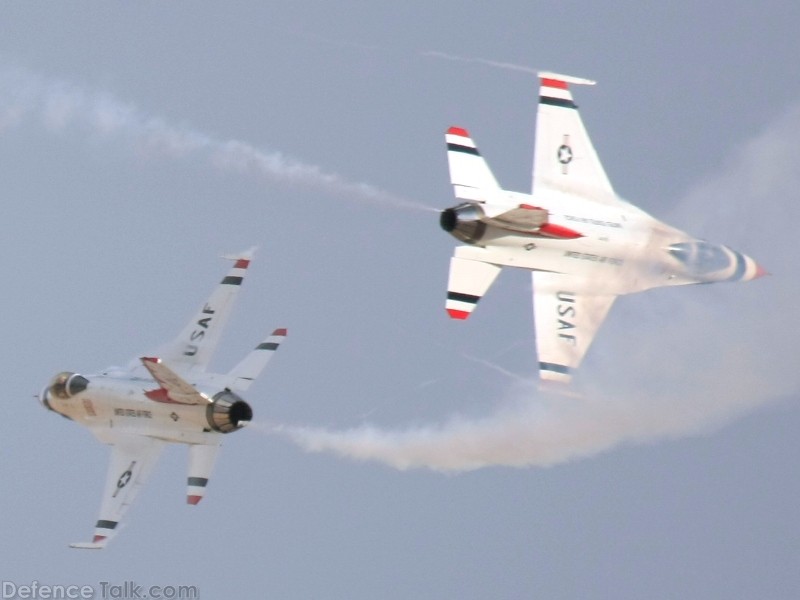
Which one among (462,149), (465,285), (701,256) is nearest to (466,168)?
(462,149)

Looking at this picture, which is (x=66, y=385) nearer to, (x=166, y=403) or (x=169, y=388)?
(x=166, y=403)

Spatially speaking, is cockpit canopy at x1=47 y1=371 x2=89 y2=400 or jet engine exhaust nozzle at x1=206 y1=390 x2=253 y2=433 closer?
jet engine exhaust nozzle at x1=206 y1=390 x2=253 y2=433

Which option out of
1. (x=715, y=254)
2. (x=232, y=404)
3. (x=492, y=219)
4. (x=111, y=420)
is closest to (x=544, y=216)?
(x=492, y=219)

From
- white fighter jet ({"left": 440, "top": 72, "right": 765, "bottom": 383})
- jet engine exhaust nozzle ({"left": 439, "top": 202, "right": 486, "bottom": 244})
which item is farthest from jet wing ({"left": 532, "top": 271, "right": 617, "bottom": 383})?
jet engine exhaust nozzle ({"left": 439, "top": 202, "right": 486, "bottom": 244})

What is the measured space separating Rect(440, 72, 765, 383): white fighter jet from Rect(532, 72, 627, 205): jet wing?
19 mm

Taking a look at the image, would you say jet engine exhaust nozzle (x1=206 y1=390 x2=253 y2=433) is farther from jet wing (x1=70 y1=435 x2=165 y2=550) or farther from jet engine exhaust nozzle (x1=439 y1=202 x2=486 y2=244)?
jet engine exhaust nozzle (x1=439 y1=202 x2=486 y2=244)

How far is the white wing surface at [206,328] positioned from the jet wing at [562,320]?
6441mm

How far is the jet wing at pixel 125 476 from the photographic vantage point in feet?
134

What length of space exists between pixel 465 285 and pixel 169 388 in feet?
18.5

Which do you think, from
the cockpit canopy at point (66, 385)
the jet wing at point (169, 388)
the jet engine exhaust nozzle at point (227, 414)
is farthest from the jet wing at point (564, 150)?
the cockpit canopy at point (66, 385)

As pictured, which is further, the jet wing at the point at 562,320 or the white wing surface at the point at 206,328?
the white wing surface at the point at 206,328

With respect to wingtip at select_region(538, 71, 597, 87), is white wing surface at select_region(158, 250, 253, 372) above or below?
below

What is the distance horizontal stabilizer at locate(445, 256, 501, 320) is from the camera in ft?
127

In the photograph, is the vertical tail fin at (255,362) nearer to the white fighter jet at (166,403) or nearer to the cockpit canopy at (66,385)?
the white fighter jet at (166,403)
